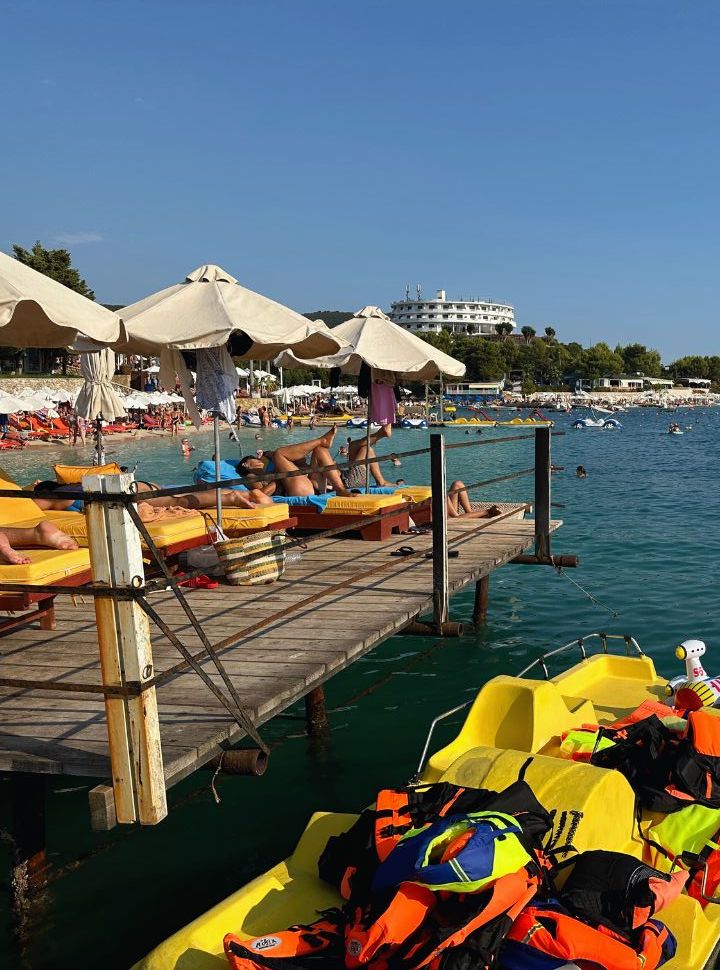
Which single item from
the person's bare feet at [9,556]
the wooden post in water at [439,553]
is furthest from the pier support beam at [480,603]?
the person's bare feet at [9,556]

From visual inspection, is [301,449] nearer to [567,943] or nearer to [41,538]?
[41,538]

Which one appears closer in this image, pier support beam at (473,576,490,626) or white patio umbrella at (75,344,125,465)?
pier support beam at (473,576,490,626)

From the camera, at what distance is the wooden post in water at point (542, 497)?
1098 centimetres

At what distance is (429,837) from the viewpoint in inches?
158

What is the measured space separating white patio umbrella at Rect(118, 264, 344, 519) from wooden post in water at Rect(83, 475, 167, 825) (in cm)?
547

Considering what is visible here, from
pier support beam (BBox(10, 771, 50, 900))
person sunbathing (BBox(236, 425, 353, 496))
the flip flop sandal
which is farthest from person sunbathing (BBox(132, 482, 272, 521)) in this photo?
pier support beam (BBox(10, 771, 50, 900))

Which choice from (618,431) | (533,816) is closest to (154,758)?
(533,816)

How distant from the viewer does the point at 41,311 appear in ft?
22.4

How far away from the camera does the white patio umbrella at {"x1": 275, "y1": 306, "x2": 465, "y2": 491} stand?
12.5m

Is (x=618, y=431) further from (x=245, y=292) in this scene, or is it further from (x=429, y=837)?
(x=429, y=837)

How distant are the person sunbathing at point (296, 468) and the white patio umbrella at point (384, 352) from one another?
2.34 feet

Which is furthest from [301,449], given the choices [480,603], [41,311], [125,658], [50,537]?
Result: [125,658]

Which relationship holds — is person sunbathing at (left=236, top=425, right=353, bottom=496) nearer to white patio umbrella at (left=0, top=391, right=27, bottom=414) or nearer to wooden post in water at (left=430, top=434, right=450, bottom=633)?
wooden post in water at (left=430, top=434, right=450, bottom=633)

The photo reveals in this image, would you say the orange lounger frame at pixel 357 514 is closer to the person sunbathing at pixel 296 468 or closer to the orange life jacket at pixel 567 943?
the person sunbathing at pixel 296 468
